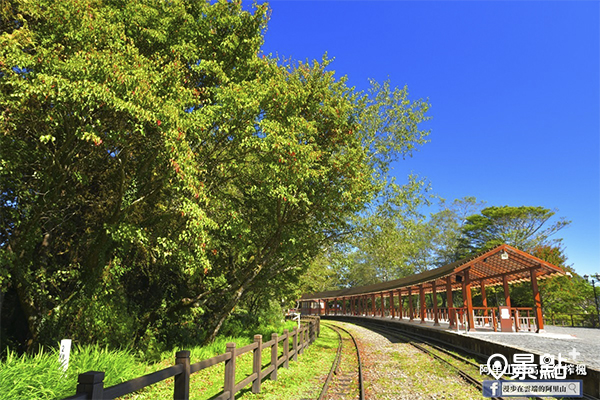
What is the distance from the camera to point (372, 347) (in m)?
17.0

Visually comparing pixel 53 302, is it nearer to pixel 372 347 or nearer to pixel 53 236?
pixel 53 236

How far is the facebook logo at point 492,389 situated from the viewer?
8.04 m

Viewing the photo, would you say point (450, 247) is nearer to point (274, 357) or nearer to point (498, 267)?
point (498, 267)

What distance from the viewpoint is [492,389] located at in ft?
27.1

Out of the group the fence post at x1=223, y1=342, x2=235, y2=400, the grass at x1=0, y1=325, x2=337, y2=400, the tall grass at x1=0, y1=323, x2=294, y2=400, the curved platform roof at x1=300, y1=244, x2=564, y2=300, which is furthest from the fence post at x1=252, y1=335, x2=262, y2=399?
the curved platform roof at x1=300, y1=244, x2=564, y2=300

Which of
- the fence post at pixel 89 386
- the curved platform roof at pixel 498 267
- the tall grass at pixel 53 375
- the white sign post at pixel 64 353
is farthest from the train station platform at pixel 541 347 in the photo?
the white sign post at pixel 64 353

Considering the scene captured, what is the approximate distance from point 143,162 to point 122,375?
519cm

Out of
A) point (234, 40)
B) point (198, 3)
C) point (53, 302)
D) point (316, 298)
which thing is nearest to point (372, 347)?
point (53, 302)

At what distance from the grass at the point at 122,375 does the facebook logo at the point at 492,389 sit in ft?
12.4

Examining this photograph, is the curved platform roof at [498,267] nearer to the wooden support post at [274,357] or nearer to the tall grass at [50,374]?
the wooden support post at [274,357]

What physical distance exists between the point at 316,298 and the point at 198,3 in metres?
52.2

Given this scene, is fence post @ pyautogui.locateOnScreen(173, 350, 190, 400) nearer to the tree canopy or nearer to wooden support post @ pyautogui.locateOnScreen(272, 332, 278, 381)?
the tree canopy

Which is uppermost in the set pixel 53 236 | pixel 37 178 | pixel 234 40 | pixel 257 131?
pixel 234 40

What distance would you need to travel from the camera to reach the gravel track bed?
8.13 metres
